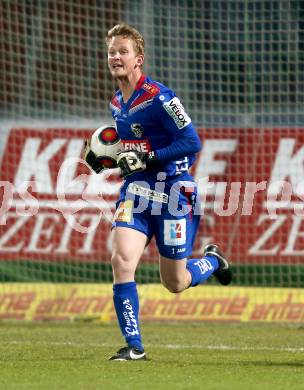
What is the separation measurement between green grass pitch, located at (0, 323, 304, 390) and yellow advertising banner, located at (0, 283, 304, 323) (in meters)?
0.20

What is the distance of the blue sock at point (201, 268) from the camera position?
893 cm

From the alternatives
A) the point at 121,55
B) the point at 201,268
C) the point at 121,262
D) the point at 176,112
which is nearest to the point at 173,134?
the point at 176,112

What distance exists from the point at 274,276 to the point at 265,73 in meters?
2.31

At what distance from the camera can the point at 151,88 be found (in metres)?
8.11

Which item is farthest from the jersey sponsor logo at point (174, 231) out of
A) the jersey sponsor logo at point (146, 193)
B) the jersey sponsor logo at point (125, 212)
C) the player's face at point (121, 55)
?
the player's face at point (121, 55)

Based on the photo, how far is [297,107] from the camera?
1305 cm

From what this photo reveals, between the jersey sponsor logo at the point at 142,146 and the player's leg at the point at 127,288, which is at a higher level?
the jersey sponsor logo at the point at 142,146

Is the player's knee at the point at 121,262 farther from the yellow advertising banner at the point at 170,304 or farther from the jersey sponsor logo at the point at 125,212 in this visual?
the yellow advertising banner at the point at 170,304

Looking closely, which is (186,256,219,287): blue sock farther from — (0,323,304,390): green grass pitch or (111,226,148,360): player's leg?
(111,226,148,360): player's leg

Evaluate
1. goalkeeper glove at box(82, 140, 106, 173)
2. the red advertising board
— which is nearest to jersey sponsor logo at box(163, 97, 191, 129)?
goalkeeper glove at box(82, 140, 106, 173)

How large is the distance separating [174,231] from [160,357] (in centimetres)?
93

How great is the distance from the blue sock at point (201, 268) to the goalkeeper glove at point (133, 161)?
1264 millimetres

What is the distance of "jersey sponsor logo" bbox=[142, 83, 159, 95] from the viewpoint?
808 cm

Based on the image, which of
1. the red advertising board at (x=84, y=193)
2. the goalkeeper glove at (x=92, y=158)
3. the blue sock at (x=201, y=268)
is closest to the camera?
the goalkeeper glove at (x=92, y=158)
